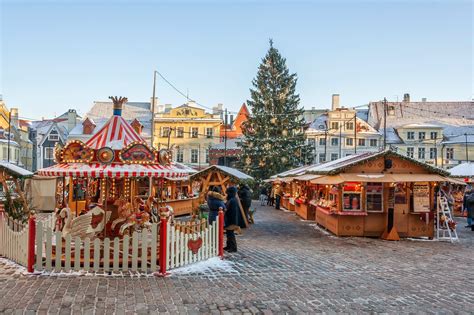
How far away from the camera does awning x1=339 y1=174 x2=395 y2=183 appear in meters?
14.2

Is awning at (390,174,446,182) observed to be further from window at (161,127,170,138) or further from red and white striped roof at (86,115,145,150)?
window at (161,127,170,138)

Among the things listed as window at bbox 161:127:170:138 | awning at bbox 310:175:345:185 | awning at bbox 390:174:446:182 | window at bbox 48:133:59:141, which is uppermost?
→ window at bbox 161:127:170:138

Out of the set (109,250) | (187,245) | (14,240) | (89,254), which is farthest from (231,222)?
(14,240)

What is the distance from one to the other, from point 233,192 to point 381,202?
6.36 metres

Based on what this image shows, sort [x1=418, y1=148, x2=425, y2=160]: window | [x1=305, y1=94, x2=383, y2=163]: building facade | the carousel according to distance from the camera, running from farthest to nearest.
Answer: [x1=418, y1=148, x2=425, y2=160]: window < [x1=305, y1=94, x2=383, y2=163]: building facade < the carousel

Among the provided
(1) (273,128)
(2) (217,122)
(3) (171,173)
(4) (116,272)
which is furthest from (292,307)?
(2) (217,122)

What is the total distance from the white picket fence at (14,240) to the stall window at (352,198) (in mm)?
10503

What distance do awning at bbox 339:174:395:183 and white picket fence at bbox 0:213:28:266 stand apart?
995 cm

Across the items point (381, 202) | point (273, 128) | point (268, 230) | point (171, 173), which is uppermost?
point (273, 128)

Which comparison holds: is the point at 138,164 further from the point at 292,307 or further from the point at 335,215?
the point at 335,215

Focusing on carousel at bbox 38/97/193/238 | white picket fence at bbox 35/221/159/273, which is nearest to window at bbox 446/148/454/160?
carousel at bbox 38/97/193/238

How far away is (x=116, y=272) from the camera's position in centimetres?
893

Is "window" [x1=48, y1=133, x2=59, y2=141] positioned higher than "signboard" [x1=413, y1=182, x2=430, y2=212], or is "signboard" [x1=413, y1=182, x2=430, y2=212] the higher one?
"window" [x1=48, y1=133, x2=59, y2=141]

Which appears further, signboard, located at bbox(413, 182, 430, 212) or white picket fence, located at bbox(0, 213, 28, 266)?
signboard, located at bbox(413, 182, 430, 212)
